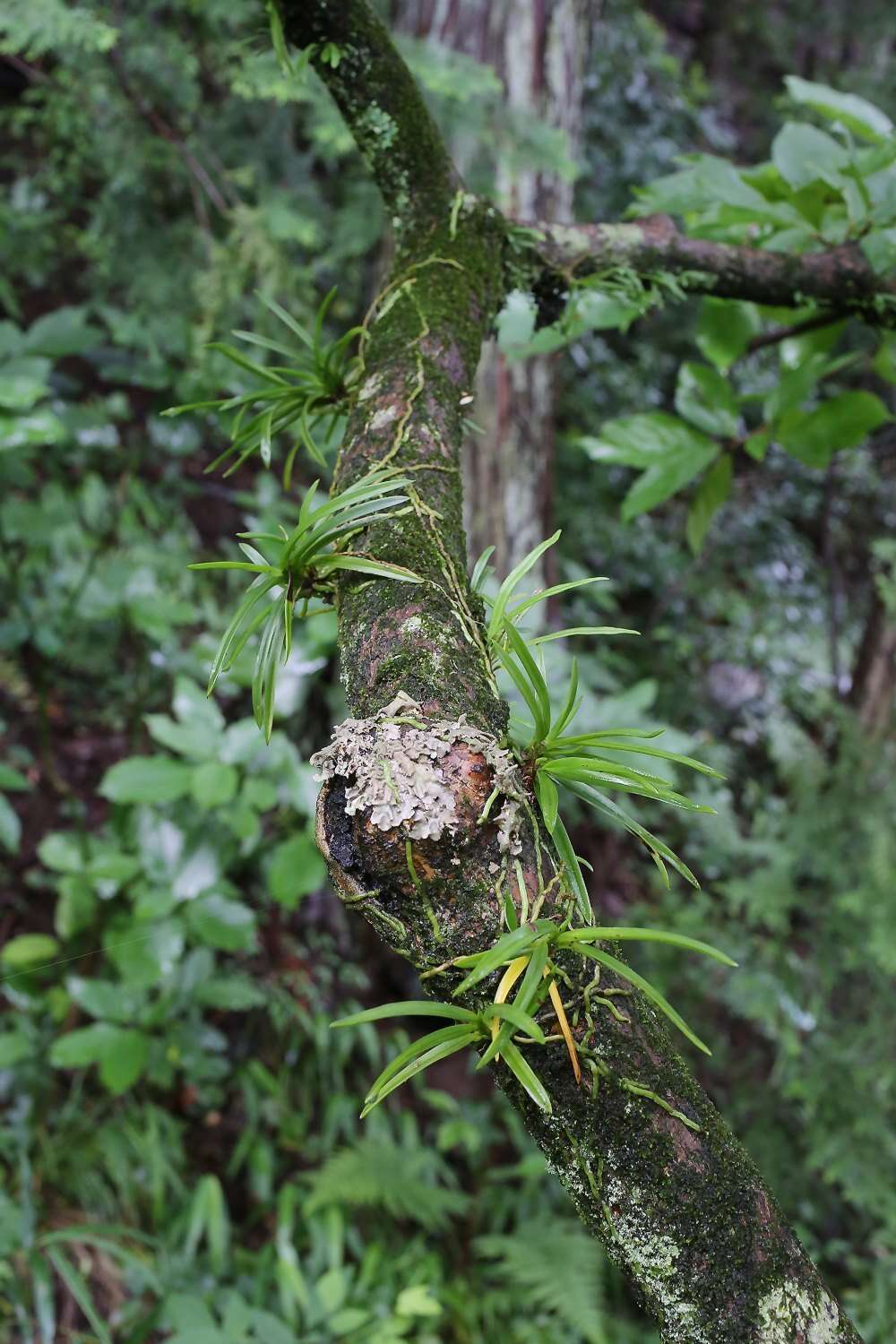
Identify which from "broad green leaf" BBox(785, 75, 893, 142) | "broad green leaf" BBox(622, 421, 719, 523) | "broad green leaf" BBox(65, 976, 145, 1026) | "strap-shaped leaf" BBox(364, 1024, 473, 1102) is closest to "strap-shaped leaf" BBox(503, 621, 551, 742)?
"strap-shaped leaf" BBox(364, 1024, 473, 1102)

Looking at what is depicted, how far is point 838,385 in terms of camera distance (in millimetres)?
3502

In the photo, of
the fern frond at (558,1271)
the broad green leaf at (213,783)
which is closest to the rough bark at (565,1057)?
the broad green leaf at (213,783)

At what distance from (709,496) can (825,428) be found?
0.13 meters

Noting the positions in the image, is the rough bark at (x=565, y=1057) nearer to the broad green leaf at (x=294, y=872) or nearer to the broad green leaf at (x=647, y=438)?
the broad green leaf at (x=647, y=438)

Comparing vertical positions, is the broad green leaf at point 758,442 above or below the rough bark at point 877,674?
above

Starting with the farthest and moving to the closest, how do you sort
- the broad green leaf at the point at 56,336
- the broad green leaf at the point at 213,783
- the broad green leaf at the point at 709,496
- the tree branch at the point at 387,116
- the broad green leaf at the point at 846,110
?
the broad green leaf at the point at 56,336 → the broad green leaf at the point at 213,783 → the broad green leaf at the point at 709,496 → the broad green leaf at the point at 846,110 → the tree branch at the point at 387,116

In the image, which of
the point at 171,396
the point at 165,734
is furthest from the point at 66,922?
the point at 171,396

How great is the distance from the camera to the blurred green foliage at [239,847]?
1.55 m

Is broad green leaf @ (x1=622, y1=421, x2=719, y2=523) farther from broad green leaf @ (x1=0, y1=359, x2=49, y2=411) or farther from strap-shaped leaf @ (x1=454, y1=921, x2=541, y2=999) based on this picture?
broad green leaf @ (x1=0, y1=359, x2=49, y2=411)

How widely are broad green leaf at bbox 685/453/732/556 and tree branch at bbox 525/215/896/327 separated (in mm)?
194

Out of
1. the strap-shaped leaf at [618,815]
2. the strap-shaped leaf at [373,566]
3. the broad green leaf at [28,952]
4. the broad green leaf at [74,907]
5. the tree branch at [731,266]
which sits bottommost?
the broad green leaf at [28,952]

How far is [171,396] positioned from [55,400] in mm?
378

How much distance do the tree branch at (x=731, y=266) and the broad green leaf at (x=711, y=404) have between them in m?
0.13

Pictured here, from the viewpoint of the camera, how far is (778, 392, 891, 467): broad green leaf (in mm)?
824
